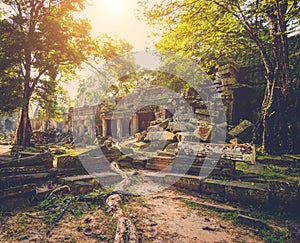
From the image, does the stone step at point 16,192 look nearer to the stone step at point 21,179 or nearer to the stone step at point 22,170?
the stone step at point 21,179

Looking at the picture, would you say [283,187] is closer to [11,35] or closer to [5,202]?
[5,202]

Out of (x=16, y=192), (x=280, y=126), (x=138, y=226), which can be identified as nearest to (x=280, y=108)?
(x=280, y=126)

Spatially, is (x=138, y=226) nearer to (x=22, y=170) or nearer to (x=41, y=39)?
(x=22, y=170)

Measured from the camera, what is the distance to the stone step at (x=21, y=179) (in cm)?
484

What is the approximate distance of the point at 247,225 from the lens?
374cm

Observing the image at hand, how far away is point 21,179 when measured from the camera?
5.21 metres

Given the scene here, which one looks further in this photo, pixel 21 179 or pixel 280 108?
pixel 280 108

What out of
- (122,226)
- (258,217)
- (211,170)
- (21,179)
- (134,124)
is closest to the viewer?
(122,226)

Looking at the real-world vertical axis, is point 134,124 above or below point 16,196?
above

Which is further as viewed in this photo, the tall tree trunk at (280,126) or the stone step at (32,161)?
the tall tree trunk at (280,126)

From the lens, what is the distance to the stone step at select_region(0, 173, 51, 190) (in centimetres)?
484

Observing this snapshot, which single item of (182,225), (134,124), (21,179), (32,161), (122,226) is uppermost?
(134,124)

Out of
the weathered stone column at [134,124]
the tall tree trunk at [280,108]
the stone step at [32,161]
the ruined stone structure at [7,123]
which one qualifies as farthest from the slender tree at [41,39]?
the ruined stone structure at [7,123]

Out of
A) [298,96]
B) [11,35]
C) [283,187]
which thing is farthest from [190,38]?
[11,35]
